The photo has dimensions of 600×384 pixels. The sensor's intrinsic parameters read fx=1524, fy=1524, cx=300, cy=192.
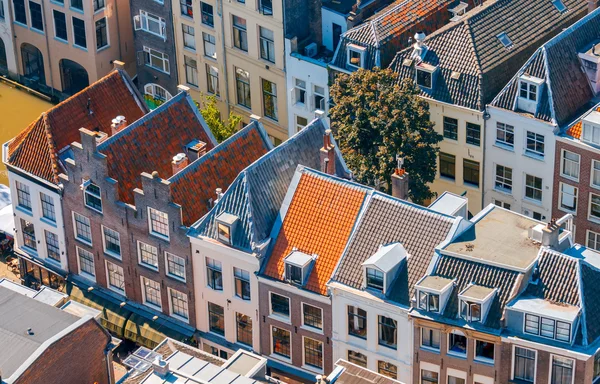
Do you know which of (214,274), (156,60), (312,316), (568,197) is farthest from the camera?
(156,60)

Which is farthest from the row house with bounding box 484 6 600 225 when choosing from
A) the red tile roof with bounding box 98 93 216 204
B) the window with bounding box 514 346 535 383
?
the red tile roof with bounding box 98 93 216 204

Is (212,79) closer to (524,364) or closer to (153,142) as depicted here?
(153,142)

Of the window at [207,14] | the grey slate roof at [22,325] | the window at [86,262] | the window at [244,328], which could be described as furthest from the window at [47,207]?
the window at [207,14]

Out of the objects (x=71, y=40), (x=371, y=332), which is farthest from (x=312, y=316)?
(x=71, y=40)

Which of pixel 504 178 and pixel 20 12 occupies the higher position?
pixel 20 12

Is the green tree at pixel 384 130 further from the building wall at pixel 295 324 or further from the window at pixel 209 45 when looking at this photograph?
the window at pixel 209 45

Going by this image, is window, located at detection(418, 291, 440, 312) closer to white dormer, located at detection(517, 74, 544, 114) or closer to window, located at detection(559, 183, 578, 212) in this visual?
window, located at detection(559, 183, 578, 212)
